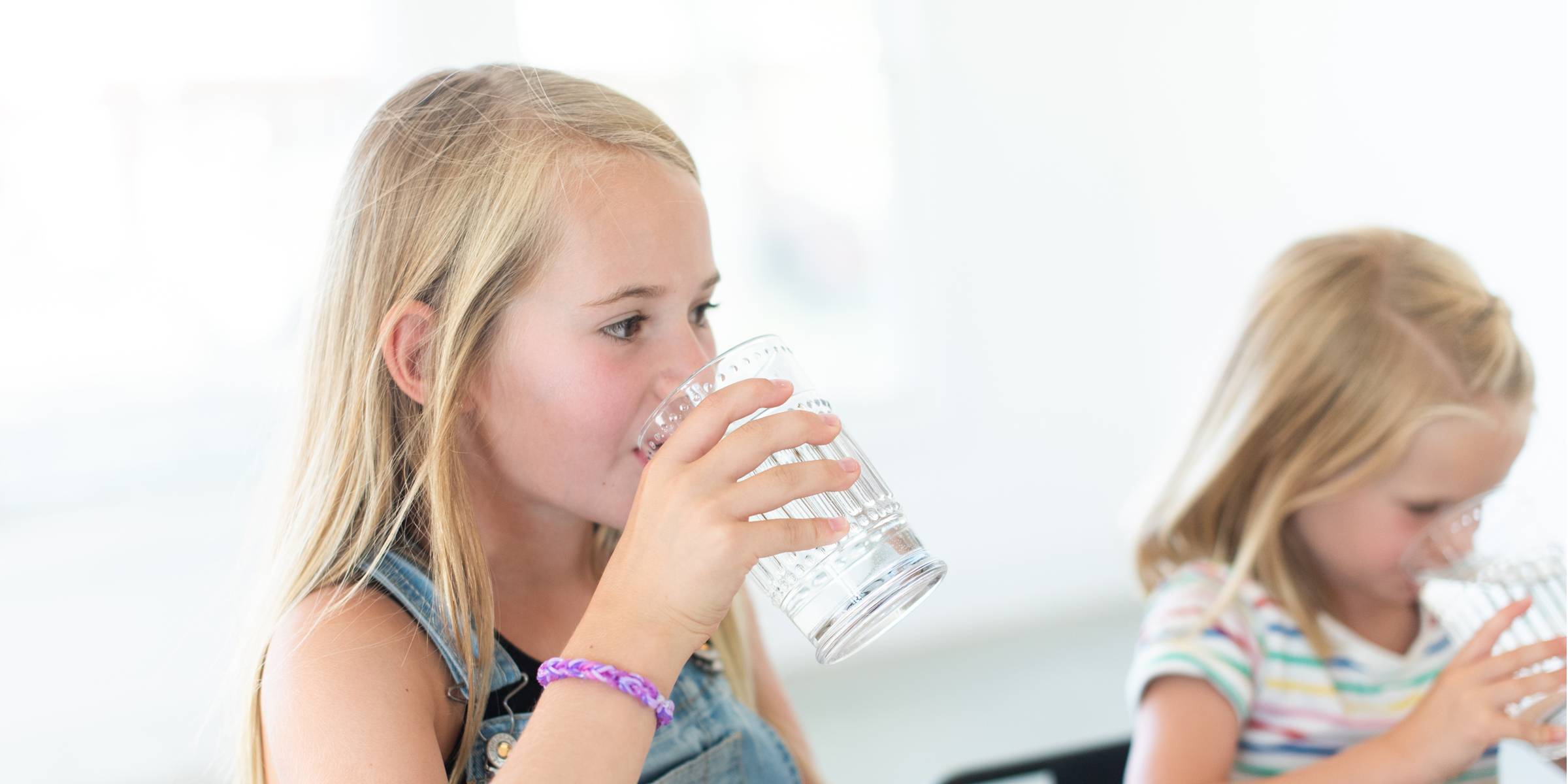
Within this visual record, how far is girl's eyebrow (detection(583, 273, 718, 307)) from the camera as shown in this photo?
0.85m

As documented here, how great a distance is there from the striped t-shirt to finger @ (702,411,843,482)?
0.55m

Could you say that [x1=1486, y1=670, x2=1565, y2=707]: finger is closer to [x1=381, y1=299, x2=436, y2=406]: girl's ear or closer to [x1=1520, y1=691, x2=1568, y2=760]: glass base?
[x1=1520, y1=691, x2=1568, y2=760]: glass base

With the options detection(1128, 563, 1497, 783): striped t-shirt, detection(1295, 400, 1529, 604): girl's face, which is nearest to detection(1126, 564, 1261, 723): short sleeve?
detection(1128, 563, 1497, 783): striped t-shirt

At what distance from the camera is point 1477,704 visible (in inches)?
35.1

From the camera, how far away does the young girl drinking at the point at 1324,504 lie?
1149 millimetres

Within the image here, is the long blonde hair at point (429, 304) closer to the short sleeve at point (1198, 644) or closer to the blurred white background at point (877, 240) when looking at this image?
the short sleeve at point (1198, 644)

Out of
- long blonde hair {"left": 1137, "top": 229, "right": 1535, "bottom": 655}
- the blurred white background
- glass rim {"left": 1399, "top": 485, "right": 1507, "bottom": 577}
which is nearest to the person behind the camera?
glass rim {"left": 1399, "top": 485, "right": 1507, "bottom": 577}

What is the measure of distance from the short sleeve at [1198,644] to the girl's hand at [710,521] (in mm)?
530

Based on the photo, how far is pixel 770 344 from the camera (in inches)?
31.0

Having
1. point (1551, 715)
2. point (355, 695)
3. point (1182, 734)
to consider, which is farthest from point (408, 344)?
point (1551, 715)

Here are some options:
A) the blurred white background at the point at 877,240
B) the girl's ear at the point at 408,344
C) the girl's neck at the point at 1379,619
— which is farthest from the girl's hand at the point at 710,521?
the blurred white background at the point at 877,240

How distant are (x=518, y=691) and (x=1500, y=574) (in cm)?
72

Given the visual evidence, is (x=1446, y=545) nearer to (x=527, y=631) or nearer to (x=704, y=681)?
(x=704, y=681)

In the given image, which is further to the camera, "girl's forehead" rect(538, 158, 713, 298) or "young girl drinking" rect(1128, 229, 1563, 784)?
"young girl drinking" rect(1128, 229, 1563, 784)
